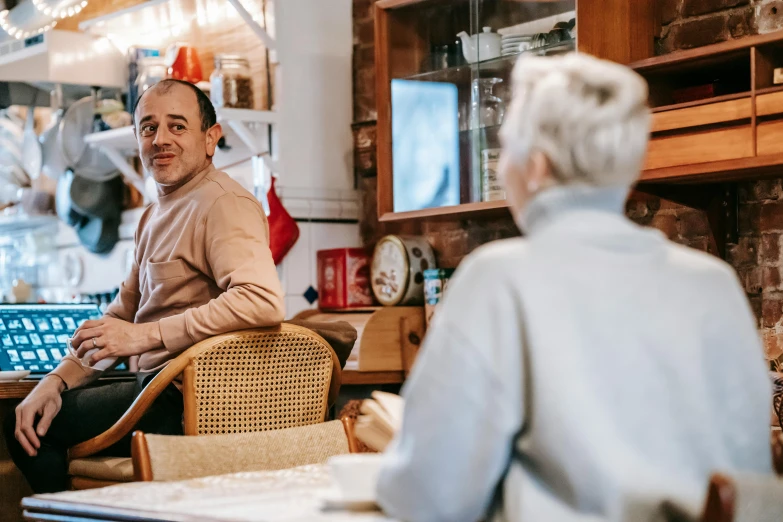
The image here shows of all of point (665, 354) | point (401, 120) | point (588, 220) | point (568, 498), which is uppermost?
point (401, 120)

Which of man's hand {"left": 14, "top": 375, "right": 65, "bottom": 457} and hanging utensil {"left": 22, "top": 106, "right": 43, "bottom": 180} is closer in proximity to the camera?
man's hand {"left": 14, "top": 375, "right": 65, "bottom": 457}

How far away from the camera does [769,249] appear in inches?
125

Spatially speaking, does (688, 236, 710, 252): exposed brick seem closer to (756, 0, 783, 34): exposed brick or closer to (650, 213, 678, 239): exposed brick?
(650, 213, 678, 239): exposed brick

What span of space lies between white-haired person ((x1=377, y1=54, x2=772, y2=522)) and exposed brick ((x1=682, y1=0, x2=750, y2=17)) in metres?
2.28

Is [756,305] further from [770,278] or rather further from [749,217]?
[749,217]

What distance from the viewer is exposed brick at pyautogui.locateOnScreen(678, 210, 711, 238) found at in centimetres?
332

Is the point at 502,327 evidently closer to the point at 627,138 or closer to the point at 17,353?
the point at 627,138

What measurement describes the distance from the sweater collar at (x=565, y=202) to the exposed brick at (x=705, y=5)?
2312mm

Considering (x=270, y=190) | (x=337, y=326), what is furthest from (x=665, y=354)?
(x=270, y=190)

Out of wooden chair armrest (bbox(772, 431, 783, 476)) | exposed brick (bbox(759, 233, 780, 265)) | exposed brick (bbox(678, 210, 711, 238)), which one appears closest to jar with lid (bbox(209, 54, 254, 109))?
exposed brick (bbox(678, 210, 711, 238))

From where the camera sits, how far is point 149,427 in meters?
2.55

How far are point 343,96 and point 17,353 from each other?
184cm

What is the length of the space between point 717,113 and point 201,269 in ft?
4.62

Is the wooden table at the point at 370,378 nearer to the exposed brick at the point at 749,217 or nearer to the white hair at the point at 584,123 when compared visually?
the exposed brick at the point at 749,217
